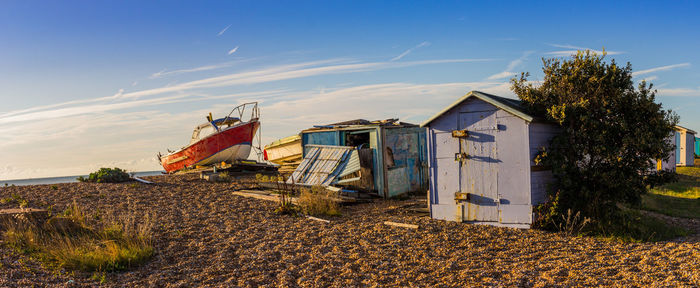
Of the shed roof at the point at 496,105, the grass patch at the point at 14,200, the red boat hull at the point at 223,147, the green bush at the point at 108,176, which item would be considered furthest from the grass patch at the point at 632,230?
the red boat hull at the point at 223,147

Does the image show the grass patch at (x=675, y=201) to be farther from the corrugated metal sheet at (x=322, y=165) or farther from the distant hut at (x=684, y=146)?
the distant hut at (x=684, y=146)

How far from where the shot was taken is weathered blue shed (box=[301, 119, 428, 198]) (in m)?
15.0

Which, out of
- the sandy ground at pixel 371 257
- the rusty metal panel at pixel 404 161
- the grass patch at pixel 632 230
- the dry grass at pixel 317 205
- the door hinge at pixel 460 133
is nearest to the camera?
the sandy ground at pixel 371 257

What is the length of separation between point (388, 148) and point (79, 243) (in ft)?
31.0

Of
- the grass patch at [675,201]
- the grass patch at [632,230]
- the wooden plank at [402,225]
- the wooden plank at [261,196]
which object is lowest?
the grass patch at [675,201]

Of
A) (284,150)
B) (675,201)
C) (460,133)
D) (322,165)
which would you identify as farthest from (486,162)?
(284,150)

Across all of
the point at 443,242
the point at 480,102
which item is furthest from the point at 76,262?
the point at 480,102

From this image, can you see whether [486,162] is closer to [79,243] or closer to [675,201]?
[79,243]

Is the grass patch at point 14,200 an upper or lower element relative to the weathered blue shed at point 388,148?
lower

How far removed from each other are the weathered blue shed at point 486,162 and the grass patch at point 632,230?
1.31m

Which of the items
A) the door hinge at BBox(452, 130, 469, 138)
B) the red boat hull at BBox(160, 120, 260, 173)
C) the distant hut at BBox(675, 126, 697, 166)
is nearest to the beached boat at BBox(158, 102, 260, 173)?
the red boat hull at BBox(160, 120, 260, 173)

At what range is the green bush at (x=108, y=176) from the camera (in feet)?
61.0

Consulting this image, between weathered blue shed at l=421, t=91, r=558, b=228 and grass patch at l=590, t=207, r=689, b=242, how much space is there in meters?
1.31

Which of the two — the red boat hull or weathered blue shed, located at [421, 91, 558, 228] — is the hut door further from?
the red boat hull
